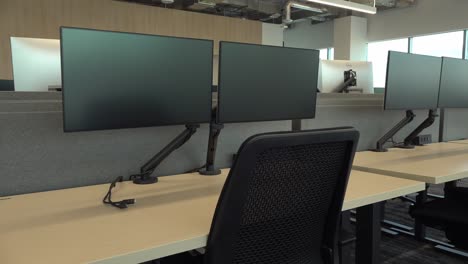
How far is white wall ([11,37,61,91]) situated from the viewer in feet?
5.55

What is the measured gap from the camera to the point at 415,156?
7.14 ft

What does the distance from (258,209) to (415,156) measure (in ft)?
A: 5.33

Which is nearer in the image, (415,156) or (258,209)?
(258,209)

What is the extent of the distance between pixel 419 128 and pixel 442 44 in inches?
198

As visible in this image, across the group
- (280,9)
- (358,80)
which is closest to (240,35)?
(280,9)

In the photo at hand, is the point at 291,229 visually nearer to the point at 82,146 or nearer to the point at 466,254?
the point at 82,146

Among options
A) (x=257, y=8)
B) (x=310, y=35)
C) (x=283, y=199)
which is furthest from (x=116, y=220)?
(x=310, y=35)

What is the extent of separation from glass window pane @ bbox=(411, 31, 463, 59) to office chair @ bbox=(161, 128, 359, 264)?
632cm

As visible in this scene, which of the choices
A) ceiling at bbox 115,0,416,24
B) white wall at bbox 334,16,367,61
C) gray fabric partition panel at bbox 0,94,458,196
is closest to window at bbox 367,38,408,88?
white wall at bbox 334,16,367,61

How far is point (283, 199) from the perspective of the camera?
924mm

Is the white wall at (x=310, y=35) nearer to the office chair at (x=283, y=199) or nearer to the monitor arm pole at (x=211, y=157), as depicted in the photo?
the monitor arm pole at (x=211, y=157)

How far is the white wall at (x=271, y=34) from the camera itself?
7346 millimetres

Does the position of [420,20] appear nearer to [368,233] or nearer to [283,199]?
[368,233]

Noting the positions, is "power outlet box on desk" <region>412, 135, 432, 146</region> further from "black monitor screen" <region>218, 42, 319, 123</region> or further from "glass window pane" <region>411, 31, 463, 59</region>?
"glass window pane" <region>411, 31, 463, 59</region>
